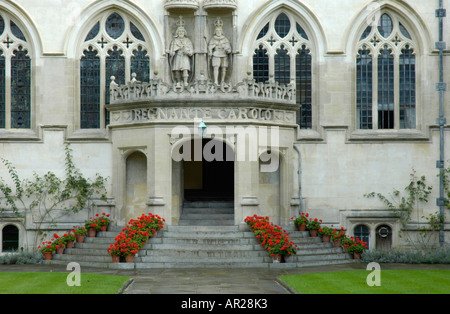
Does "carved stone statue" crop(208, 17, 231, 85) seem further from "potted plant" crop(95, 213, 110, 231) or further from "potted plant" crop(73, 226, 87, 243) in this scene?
"potted plant" crop(73, 226, 87, 243)

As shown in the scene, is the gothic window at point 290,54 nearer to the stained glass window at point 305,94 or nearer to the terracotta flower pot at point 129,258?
the stained glass window at point 305,94

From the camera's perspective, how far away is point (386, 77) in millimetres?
28266

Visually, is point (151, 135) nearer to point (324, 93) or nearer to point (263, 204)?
point (263, 204)

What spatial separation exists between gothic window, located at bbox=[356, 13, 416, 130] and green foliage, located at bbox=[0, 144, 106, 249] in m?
10.1

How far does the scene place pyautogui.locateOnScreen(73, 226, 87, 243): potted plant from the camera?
25156mm

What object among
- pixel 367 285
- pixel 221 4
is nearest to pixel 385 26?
pixel 221 4

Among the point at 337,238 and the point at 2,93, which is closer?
the point at 337,238

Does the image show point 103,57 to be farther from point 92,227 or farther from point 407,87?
point 407,87

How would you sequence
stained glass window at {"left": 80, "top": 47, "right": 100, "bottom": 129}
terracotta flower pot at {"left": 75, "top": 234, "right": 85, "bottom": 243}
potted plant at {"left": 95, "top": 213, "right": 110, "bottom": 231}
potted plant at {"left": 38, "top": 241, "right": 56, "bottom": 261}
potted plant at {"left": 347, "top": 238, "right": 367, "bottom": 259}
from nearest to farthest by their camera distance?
1. potted plant at {"left": 38, "top": 241, "right": 56, "bottom": 261}
2. potted plant at {"left": 347, "top": 238, "right": 367, "bottom": 259}
3. terracotta flower pot at {"left": 75, "top": 234, "right": 85, "bottom": 243}
4. potted plant at {"left": 95, "top": 213, "right": 110, "bottom": 231}
5. stained glass window at {"left": 80, "top": 47, "right": 100, "bottom": 129}

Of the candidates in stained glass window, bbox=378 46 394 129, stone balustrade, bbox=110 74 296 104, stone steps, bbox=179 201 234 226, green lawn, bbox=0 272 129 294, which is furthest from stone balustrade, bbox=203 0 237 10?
green lawn, bbox=0 272 129 294

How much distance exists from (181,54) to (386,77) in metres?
7.61

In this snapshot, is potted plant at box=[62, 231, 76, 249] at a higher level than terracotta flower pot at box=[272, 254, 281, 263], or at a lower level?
higher
